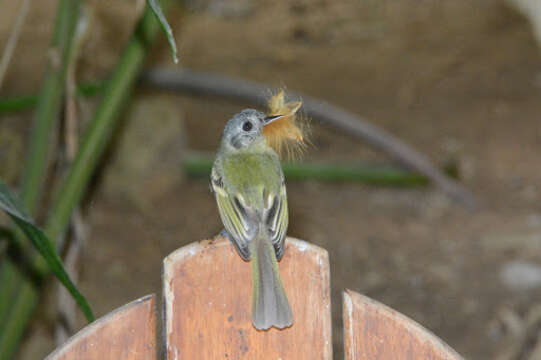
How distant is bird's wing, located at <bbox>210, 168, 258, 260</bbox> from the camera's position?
2.10 meters

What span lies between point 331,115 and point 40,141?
315cm

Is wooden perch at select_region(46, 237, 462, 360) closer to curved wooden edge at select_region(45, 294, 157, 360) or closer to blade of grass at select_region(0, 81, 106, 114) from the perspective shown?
curved wooden edge at select_region(45, 294, 157, 360)

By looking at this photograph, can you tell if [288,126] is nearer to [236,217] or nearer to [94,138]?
[236,217]

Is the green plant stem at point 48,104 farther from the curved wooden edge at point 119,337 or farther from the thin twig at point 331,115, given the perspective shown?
the thin twig at point 331,115

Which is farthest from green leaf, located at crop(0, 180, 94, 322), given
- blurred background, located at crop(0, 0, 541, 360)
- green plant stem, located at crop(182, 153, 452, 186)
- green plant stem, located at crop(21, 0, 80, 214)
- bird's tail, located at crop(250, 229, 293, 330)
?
green plant stem, located at crop(182, 153, 452, 186)

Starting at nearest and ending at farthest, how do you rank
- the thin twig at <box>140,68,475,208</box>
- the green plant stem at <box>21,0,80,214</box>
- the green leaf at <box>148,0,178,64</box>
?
the green leaf at <box>148,0,178,64</box>, the green plant stem at <box>21,0,80,214</box>, the thin twig at <box>140,68,475,208</box>

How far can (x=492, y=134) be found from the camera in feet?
20.3

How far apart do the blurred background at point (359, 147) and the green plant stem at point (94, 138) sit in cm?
41

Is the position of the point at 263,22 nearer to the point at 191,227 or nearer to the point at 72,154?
the point at 191,227

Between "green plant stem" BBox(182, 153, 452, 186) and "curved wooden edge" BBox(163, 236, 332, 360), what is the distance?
386 centimetres

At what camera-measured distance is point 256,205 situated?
247cm

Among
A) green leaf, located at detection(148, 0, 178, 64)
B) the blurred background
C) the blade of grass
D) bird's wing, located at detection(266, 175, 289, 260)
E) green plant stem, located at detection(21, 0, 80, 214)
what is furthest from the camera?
the blurred background

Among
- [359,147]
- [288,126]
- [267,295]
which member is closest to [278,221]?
[288,126]

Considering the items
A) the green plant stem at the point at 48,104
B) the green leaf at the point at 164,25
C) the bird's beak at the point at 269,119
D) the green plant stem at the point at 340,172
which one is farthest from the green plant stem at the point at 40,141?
the green plant stem at the point at 340,172
